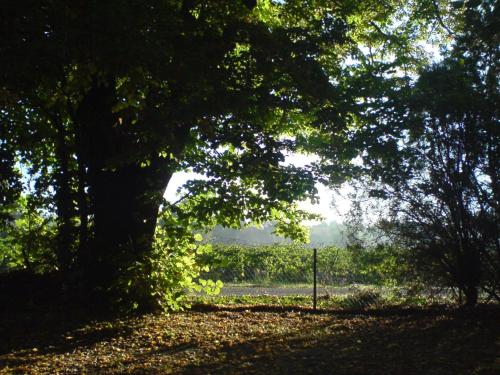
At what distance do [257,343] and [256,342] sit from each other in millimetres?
68

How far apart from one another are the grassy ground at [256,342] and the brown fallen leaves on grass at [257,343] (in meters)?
0.01

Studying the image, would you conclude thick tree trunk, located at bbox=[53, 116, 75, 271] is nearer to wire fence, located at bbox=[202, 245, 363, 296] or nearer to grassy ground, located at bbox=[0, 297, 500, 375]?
grassy ground, located at bbox=[0, 297, 500, 375]

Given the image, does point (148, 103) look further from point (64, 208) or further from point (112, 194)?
point (64, 208)

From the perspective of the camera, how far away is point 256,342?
6383mm

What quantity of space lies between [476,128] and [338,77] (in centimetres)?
327

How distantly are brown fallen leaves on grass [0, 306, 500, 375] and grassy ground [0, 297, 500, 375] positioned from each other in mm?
13

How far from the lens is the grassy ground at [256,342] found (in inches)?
203

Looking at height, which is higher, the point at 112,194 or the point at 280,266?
the point at 112,194

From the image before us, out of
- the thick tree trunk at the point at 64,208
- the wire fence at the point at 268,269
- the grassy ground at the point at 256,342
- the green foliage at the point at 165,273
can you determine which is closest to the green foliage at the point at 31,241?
the thick tree trunk at the point at 64,208

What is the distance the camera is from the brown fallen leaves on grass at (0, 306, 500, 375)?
515 centimetres

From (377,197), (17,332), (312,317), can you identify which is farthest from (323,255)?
(17,332)

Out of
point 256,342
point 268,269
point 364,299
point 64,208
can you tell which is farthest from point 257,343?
point 268,269

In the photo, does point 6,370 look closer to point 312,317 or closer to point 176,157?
point 176,157

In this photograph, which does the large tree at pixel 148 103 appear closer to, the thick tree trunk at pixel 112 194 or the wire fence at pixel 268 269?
the thick tree trunk at pixel 112 194
